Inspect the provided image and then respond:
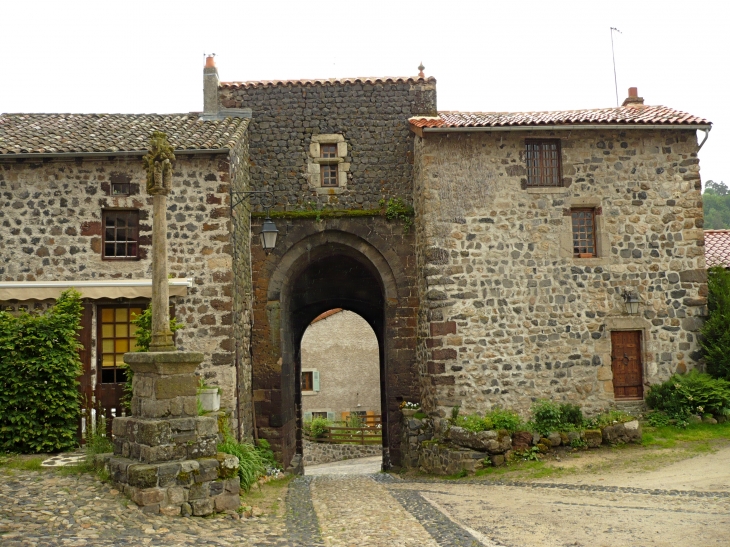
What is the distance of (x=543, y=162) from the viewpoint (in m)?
14.0

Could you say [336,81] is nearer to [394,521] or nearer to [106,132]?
[106,132]

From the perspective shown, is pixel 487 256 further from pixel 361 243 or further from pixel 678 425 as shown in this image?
pixel 678 425

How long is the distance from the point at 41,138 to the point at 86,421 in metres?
5.28

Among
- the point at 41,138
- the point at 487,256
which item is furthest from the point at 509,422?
the point at 41,138

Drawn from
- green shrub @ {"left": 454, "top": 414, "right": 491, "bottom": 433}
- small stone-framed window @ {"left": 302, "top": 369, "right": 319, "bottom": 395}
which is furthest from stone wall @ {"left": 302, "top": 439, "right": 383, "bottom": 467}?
green shrub @ {"left": 454, "top": 414, "right": 491, "bottom": 433}

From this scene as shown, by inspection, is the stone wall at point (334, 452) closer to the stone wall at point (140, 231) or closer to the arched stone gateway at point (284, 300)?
the arched stone gateway at point (284, 300)

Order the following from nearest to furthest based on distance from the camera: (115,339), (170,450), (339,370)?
1. (170,450)
2. (115,339)
3. (339,370)

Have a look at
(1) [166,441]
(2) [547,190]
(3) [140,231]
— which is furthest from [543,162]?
(1) [166,441]

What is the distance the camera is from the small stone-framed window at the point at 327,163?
594 inches

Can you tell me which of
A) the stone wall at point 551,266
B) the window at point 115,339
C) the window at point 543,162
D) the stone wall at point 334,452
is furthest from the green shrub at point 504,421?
the stone wall at point 334,452

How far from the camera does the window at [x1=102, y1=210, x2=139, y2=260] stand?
12727 mm

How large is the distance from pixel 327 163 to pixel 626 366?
7278 mm

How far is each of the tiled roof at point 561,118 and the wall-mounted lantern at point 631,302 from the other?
10.7ft

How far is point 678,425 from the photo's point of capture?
42.9ft
